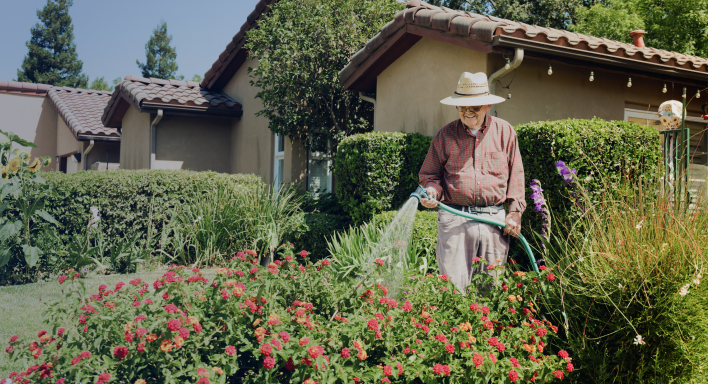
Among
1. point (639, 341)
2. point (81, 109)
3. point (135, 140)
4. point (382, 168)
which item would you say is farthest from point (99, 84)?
point (639, 341)

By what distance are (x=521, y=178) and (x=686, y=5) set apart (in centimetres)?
1311

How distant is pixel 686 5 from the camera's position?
13.0 m

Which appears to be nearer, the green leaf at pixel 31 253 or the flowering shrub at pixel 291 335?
the flowering shrub at pixel 291 335

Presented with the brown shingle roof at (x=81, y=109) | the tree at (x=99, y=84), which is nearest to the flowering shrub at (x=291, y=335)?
the brown shingle roof at (x=81, y=109)

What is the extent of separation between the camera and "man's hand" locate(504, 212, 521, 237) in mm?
3262

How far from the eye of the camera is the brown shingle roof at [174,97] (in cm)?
1096

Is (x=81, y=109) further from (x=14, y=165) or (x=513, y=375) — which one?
(x=513, y=375)

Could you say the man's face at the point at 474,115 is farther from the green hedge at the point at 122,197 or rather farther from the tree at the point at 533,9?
the tree at the point at 533,9

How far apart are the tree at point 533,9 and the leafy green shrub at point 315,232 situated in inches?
650

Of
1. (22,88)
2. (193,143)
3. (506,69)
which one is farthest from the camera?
(22,88)

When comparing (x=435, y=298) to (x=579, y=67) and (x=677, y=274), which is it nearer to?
(x=677, y=274)

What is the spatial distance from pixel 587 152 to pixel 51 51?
1589 inches

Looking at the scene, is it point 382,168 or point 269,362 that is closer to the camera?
point 269,362

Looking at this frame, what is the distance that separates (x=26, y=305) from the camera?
4766 mm
